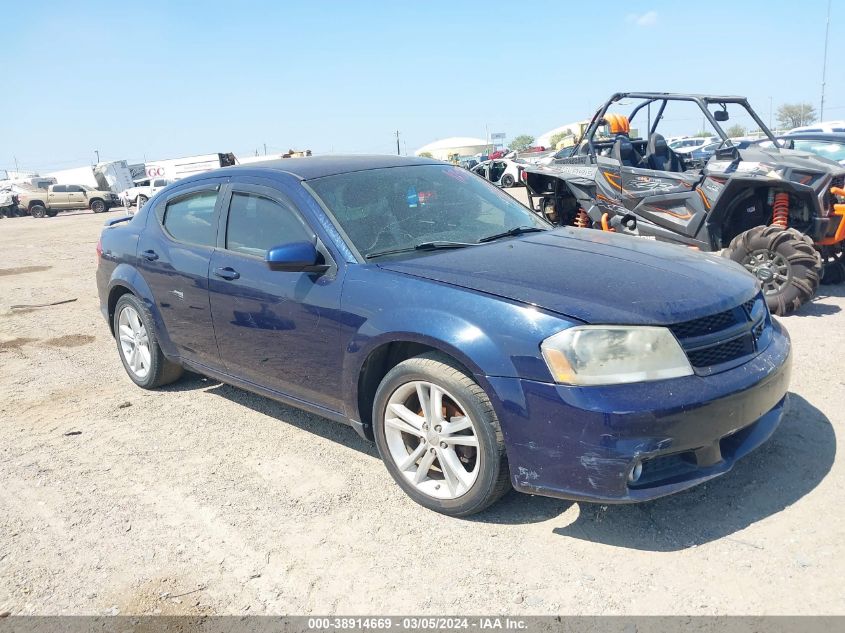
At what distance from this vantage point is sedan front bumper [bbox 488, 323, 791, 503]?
2.64 m

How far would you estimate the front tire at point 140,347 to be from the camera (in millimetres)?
4898

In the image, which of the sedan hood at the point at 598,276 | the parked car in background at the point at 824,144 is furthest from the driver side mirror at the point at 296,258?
the parked car in background at the point at 824,144

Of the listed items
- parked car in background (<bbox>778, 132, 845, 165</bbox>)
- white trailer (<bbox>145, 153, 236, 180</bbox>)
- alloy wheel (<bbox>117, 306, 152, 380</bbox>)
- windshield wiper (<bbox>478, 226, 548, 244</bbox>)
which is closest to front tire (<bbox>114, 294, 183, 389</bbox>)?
alloy wheel (<bbox>117, 306, 152, 380</bbox>)

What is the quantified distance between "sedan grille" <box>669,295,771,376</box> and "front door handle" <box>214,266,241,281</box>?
238cm

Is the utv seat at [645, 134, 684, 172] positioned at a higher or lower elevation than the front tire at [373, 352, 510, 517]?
higher

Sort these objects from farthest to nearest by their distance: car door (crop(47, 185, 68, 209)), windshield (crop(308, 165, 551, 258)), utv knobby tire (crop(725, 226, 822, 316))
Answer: car door (crop(47, 185, 68, 209)), utv knobby tire (crop(725, 226, 822, 316)), windshield (crop(308, 165, 551, 258))

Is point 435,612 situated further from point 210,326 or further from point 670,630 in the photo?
point 210,326

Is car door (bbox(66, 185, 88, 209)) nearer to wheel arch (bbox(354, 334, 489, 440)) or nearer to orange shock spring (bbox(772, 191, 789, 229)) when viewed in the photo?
orange shock spring (bbox(772, 191, 789, 229))

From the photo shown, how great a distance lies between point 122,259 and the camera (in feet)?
16.6

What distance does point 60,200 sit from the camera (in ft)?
125

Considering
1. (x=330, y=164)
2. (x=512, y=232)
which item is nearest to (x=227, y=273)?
(x=330, y=164)

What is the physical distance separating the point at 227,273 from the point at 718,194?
5351 millimetres

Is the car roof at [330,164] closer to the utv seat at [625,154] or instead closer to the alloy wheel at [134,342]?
the alloy wheel at [134,342]

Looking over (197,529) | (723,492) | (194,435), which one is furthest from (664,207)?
(197,529)
